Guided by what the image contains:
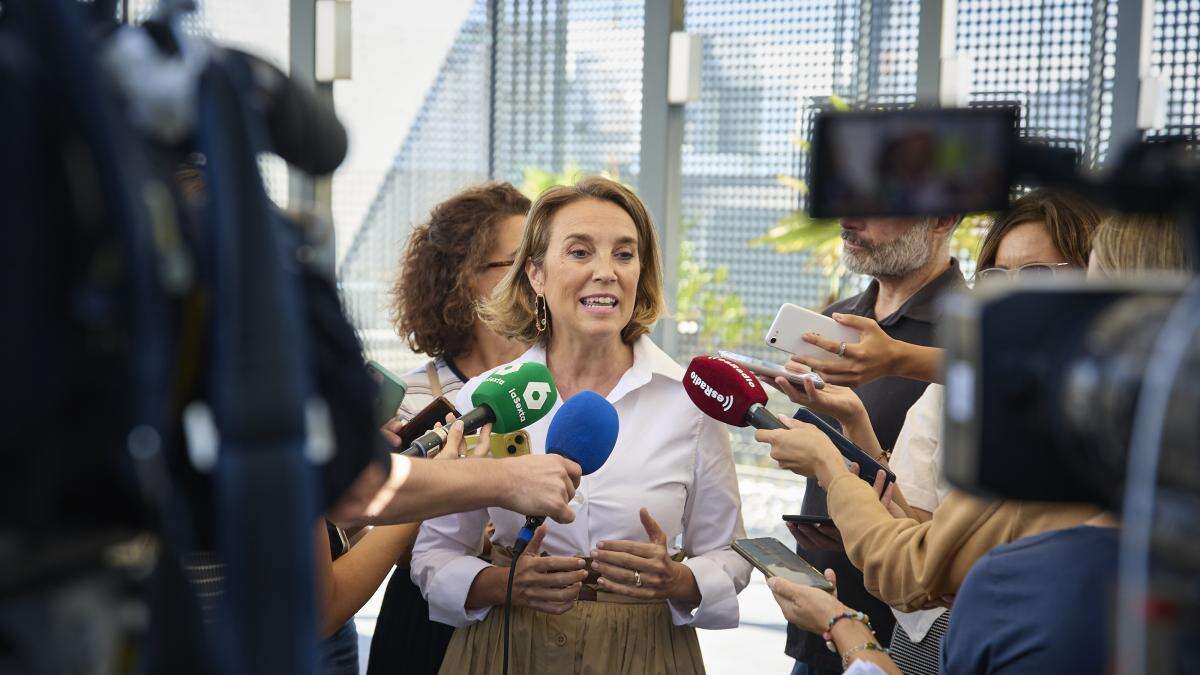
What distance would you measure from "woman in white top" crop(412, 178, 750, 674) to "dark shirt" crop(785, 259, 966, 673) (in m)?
0.35

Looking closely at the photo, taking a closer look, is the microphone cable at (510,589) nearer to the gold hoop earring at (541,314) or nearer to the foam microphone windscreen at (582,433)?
the foam microphone windscreen at (582,433)

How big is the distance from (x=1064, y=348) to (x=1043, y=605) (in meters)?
0.52

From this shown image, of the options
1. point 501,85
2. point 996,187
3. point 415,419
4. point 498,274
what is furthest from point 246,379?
point 501,85

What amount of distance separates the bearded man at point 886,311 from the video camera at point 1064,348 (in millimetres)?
1778

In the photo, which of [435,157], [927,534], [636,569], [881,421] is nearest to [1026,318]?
[927,534]

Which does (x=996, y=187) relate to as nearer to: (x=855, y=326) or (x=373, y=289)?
(x=855, y=326)

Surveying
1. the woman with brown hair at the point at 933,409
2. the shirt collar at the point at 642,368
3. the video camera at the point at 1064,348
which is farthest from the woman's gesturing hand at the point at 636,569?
the video camera at the point at 1064,348

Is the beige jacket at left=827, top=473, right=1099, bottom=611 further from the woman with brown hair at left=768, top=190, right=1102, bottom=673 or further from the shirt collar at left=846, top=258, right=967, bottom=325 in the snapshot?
the shirt collar at left=846, top=258, right=967, bottom=325

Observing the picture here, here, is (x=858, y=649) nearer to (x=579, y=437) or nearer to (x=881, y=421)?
(x=579, y=437)

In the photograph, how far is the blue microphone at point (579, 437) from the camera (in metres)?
1.98

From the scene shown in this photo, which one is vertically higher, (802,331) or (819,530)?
(802,331)

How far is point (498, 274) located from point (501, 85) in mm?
3668

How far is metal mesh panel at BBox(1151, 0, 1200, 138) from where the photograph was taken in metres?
5.54

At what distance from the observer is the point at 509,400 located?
2057 mm
